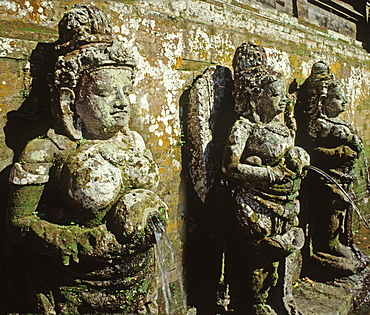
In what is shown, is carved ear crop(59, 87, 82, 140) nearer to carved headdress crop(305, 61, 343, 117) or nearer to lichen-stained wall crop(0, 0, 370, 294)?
lichen-stained wall crop(0, 0, 370, 294)

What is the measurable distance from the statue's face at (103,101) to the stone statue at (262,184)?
1398mm

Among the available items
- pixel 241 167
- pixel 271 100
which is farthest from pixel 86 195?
pixel 271 100

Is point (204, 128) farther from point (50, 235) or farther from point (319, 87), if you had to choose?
point (319, 87)

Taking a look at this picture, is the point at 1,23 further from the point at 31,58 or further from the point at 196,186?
the point at 196,186

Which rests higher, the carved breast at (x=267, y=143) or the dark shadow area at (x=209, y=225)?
the carved breast at (x=267, y=143)

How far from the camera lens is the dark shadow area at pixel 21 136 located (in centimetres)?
284

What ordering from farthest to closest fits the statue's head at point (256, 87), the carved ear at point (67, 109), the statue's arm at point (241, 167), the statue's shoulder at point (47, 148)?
the statue's head at point (256, 87) → the statue's arm at point (241, 167) → the carved ear at point (67, 109) → the statue's shoulder at point (47, 148)

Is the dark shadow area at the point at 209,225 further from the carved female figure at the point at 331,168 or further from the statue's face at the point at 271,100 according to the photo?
the carved female figure at the point at 331,168

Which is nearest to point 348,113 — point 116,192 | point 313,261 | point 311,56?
point 311,56

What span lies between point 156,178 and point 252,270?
1834 mm

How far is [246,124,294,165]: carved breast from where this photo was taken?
3631mm

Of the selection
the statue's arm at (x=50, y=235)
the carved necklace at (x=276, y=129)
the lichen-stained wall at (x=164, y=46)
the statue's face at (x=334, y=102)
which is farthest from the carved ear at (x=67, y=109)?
the statue's face at (x=334, y=102)

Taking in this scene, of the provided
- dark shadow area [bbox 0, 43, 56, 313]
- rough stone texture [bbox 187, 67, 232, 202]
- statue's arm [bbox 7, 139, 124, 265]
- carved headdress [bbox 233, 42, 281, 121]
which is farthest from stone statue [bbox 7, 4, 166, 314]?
carved headdress [bbox 233, 42, 281, 121]

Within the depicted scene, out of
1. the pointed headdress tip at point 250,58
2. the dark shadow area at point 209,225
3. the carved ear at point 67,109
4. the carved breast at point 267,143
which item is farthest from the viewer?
the dark shadow area at point 209,225
